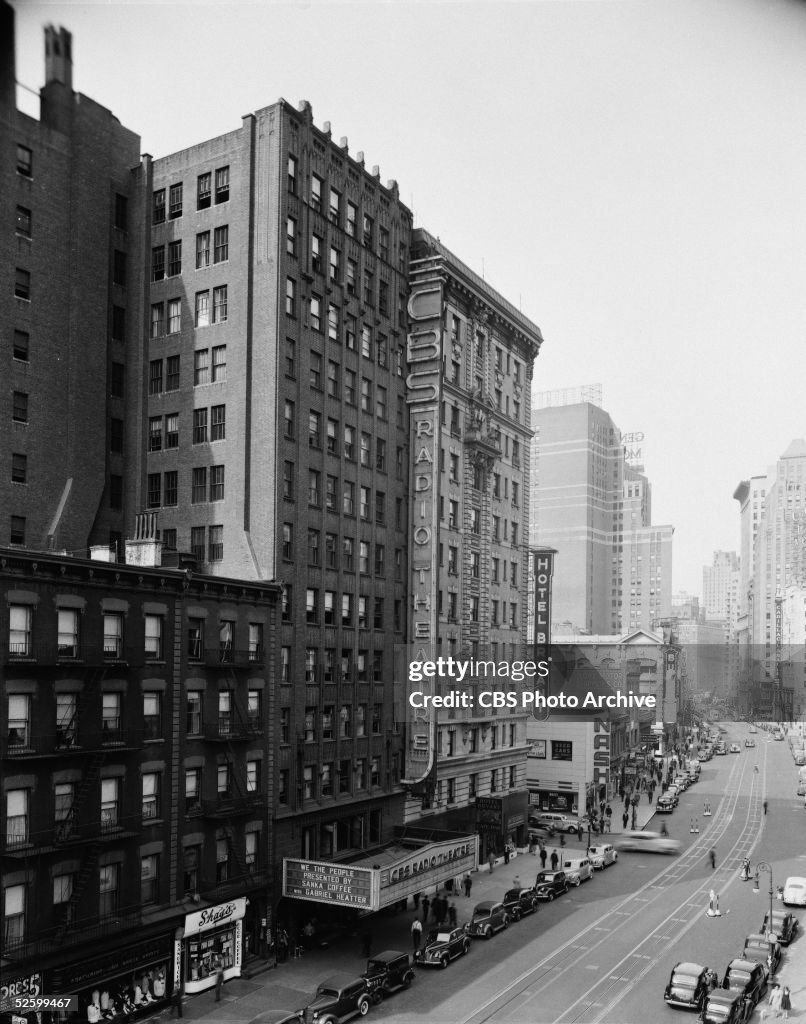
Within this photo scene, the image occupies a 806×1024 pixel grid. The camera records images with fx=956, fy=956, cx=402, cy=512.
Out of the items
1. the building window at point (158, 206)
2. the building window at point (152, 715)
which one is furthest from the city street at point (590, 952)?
the building window at point (158, 206)

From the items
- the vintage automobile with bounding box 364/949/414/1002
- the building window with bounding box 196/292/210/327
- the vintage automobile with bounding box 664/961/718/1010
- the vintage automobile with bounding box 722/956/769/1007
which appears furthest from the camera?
the building window with bounding box 196/292/210/327

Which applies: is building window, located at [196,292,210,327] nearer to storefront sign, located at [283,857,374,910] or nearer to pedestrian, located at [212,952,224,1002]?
storefront sign, located at [283,857,374,910]

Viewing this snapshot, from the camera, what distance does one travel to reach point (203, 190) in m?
53.4

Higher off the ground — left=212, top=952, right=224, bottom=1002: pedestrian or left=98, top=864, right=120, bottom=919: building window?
left=98, top=864, right=120, bottom=919: building window

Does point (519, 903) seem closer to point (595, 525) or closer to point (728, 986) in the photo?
point (728, 986)

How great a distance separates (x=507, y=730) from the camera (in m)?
72.6

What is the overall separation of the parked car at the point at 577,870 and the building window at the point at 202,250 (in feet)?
141

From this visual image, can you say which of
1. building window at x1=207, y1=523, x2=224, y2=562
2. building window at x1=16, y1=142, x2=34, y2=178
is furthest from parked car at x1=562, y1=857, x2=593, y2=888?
building window at x1=16, y1=142, x2=34, y2=178

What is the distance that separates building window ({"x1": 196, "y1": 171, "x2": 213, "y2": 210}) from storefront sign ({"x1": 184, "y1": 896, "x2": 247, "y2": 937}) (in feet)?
119

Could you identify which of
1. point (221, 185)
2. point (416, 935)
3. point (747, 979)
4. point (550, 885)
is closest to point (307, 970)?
point (416, 935)

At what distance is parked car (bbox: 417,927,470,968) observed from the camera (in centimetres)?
4378

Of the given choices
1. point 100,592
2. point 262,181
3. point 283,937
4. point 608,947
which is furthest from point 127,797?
point 262,181

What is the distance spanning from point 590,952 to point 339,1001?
15212 mm

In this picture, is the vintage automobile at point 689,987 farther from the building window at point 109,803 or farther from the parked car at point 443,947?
the building window at point 109,803
